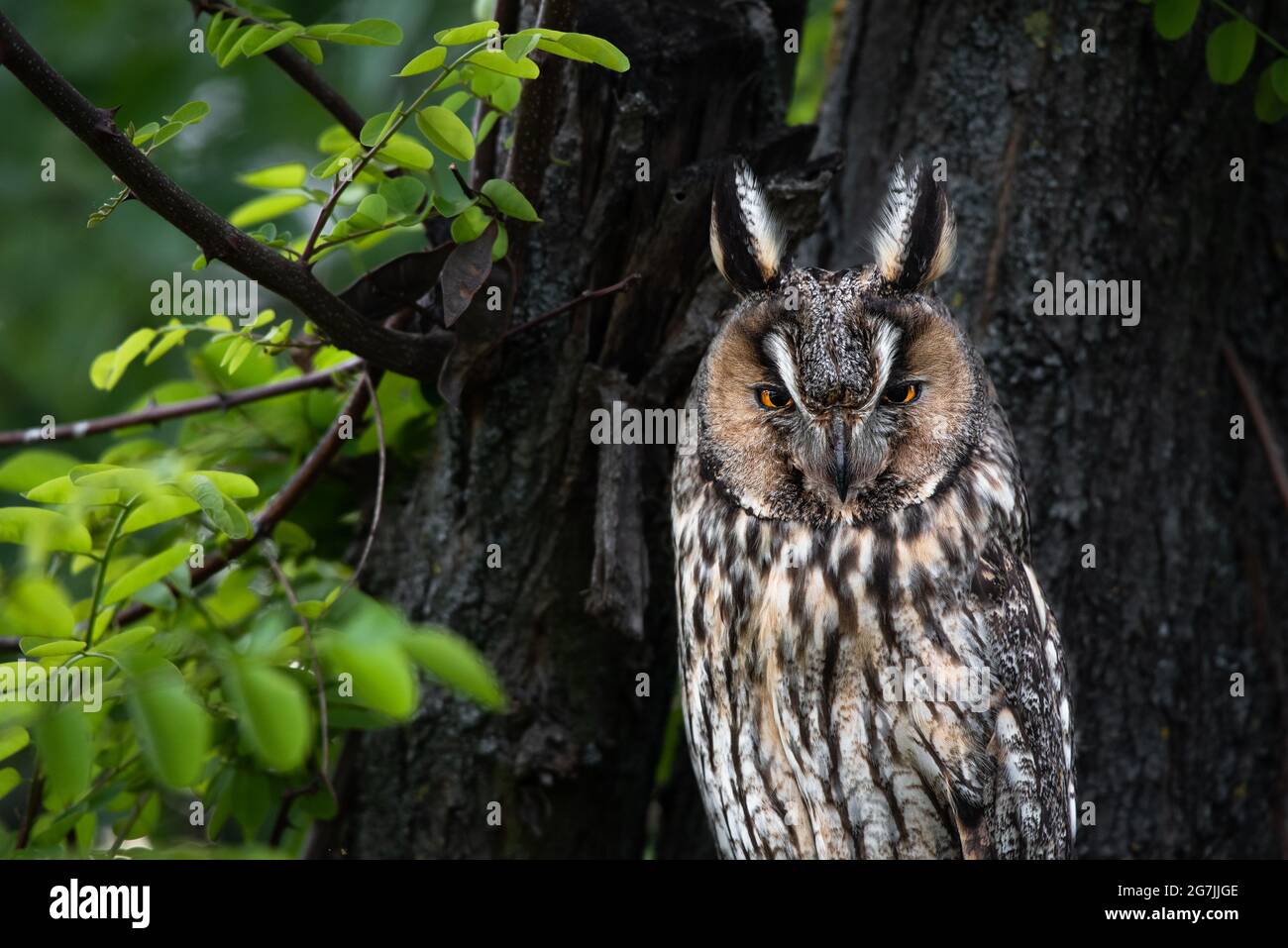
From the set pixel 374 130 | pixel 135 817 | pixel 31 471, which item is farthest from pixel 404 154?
pixel 135 817

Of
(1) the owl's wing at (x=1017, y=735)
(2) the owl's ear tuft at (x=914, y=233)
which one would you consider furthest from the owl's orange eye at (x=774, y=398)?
(1) the owl's wing at (x=1017, y=735)

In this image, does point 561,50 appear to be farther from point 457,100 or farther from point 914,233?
point 914,233

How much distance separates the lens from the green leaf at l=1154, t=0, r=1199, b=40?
6.80ft

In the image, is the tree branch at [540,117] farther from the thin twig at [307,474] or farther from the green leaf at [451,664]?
the green leaf at [451,664]

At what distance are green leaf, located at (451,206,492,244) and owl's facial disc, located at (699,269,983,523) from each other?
428mm

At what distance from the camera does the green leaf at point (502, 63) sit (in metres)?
1.48

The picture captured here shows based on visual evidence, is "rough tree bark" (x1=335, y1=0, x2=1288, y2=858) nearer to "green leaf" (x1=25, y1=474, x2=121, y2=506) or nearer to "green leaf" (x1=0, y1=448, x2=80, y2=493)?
"green leaf" (x1=0, y1=448, x2=80, y2=493)

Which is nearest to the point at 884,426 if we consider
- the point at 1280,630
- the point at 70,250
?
the point at 1280,630

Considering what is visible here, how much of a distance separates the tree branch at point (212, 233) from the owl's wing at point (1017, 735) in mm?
1025

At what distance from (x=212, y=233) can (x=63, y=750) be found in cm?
78

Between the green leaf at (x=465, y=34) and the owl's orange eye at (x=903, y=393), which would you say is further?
the owl's orange eye at (x=903, y=393)

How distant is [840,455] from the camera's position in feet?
5.82
